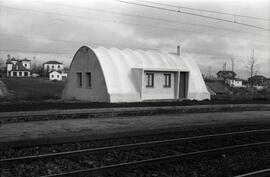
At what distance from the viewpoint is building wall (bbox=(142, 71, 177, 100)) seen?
28.0 m

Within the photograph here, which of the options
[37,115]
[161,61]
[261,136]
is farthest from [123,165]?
[161,61]

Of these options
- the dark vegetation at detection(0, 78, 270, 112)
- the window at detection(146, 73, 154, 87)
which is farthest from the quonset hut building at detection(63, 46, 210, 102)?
the dark vegetation at detection(0, 78, 270, 112)

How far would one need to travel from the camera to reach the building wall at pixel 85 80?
26562mm

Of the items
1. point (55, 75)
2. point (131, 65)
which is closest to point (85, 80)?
point (131, 65)

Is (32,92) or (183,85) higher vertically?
(183,85)

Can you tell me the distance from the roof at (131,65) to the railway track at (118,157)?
15013mm

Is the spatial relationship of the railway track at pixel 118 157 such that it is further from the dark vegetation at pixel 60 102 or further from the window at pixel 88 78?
the window at pixel 88 78

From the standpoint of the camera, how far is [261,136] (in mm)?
13211

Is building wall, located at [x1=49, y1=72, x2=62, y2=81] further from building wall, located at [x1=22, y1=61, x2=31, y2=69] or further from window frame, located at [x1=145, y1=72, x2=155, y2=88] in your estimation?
window frame, located at [x1=145, y1=72, x2=155, y2=88]

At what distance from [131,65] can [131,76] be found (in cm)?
109

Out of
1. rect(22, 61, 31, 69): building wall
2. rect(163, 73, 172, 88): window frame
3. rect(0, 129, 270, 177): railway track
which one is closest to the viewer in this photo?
rect(0, 129, 270, 177): railway track

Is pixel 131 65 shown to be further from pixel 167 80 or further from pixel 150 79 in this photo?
pixel 167 80

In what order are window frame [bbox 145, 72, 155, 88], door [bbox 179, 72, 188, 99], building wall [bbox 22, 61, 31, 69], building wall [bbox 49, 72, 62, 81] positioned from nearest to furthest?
window frame [bbox 145, 72, 155, 88] < door [bbox 179, 72, 188, 99] < building wall [bbox 49, 72, 62, 81] < building wall [bbox 22, 61, 31, 69]

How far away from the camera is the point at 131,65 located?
28250mm
